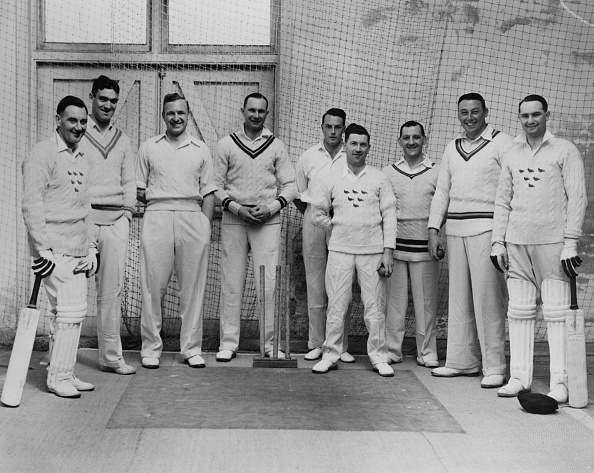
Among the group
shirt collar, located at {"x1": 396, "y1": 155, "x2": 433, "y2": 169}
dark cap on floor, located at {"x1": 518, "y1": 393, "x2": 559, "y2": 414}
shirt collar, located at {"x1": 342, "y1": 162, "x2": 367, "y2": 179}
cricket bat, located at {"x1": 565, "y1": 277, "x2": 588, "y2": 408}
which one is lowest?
dark cap on floor, located at {"x1": 518, "y1": 393, "x2": 559, "y2": 414}

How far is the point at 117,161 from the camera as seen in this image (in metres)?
5.91

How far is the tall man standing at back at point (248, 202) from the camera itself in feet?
21.0

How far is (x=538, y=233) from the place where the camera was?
5336 mm

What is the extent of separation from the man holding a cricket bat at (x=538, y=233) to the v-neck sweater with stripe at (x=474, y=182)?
26cm

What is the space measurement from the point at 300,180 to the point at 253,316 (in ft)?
4.07

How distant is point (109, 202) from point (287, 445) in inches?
92.3

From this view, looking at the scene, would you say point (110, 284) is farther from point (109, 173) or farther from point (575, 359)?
point (575, 359)

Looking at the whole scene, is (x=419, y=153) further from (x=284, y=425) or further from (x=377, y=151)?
(x=284, y=425)

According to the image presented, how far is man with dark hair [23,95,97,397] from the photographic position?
505cm

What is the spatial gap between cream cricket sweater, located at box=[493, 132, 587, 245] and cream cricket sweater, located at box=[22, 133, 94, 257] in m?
2.60

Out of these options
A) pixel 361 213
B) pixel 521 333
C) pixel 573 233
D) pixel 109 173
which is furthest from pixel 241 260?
pixel 573 233

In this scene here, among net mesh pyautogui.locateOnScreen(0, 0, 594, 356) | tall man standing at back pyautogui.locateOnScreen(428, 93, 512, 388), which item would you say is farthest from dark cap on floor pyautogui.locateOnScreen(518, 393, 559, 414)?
net mesh pyautogui.locateOnScreen(0, 0, 594, 356)


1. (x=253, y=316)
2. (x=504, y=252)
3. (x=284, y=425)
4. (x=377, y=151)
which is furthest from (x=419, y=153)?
(x=284, y=425)

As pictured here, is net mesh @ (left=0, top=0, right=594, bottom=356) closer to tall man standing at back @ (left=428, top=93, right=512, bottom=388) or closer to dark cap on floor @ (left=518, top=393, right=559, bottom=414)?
tall man standing at back @ (left=428, top=93, right=512, bottom=388)
